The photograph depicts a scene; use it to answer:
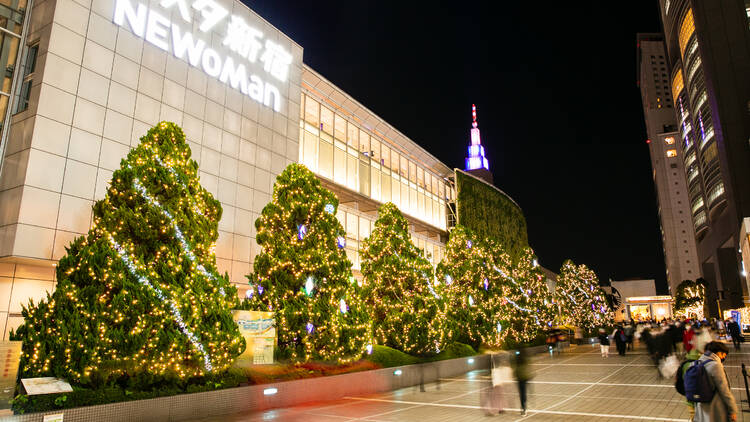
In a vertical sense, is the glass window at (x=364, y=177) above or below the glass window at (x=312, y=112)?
below

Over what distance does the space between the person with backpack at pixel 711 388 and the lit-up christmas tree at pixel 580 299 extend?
4929 centimetres

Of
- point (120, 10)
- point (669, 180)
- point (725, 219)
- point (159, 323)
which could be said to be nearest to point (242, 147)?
point (120, 10)

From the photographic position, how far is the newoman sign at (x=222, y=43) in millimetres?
19734

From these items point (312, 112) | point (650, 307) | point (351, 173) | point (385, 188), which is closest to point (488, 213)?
point (385, 188)

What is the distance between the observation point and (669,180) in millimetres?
156750

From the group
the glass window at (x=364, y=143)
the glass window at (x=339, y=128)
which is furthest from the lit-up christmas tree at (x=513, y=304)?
the glass window at (x=339, y=128)

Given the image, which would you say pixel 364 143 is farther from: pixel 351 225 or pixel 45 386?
pixel 45 386

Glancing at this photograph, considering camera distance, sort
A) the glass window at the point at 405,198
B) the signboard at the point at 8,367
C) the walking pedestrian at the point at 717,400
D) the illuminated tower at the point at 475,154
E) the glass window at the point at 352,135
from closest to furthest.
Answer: the walking pedestrian at the point at 717,400
the signboard at the point at 8,367
the glass window at the point at 352,135
the glass window at the point at 405,198
the illuminated tower at the point at 475,154

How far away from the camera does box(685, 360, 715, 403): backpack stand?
19.9ft

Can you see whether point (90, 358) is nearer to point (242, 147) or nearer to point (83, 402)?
point (83, 402)

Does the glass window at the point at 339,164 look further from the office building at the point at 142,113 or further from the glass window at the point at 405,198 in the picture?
the glass window at the point at 405,198

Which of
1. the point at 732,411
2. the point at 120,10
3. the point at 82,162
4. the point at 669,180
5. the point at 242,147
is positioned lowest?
the point at 732,411

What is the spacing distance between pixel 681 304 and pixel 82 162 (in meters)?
94.2

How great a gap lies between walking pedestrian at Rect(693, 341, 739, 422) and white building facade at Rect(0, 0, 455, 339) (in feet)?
58.5
